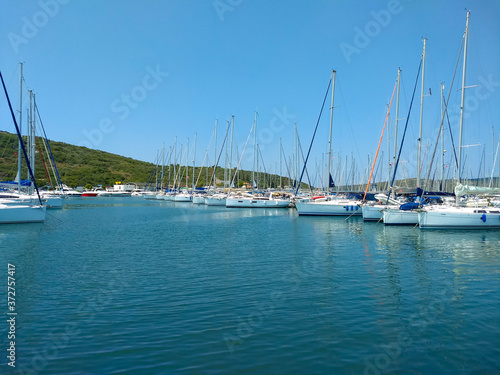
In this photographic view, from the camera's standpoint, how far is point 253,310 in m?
10.4

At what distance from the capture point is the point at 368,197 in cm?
5344

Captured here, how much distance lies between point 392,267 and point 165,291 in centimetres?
1012

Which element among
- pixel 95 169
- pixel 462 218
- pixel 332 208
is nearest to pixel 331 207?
pixel 332 208

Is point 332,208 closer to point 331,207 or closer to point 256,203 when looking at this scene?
point 331,207

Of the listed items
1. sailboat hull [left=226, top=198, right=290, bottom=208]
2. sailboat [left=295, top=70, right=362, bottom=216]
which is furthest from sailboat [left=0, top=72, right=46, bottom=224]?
sailboat hull [left=226, top=198, right=290, bottom=208]

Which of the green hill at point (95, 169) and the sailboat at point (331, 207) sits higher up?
the green hill at point (95, 169)

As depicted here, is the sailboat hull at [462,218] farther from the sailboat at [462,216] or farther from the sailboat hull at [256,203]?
the sailboat hull at [256,203]

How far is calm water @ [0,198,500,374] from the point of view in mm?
7465

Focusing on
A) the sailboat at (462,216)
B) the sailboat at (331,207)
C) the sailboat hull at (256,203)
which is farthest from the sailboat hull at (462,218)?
the sailboat hull at (256,203)

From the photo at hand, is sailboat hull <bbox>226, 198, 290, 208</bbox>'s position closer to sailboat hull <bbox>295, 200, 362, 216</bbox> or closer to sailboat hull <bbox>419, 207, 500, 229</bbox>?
sailboat hull <bbox>295, 200, 362, 216</bbox>

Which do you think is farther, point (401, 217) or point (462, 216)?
point (401, 217)

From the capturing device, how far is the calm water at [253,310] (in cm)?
746

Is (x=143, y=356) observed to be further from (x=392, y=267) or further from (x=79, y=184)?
(x=79, y=184)

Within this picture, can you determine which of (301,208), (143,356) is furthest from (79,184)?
(143,356)
